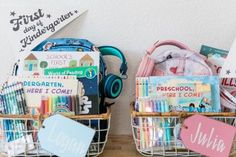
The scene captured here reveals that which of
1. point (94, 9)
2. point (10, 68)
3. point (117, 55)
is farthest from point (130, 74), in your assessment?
point (10, 68)

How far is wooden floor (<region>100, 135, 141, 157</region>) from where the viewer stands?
72cm

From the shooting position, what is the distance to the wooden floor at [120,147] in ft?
2.37

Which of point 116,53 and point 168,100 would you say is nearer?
point 168,100

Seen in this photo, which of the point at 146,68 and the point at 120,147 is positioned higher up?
the point at 146,68

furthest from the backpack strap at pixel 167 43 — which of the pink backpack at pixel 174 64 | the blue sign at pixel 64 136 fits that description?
the blue sign at pixel 64 136

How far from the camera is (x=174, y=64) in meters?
0.72

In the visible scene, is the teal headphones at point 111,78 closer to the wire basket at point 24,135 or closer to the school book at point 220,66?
the wire basket at point 24,135

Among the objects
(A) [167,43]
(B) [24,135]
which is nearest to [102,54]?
(A) [167,43]

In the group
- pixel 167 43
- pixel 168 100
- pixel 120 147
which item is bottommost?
pixel 120 147

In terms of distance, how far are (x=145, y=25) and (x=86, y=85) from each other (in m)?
0.22

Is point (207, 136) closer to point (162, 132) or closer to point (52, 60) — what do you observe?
point (162, 132)

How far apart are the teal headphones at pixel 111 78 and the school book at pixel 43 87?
2.7 inches

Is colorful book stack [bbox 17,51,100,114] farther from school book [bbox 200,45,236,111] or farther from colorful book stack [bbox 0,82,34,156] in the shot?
school book [bbox 200,45,236,111]

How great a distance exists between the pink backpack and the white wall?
0.28 feet
